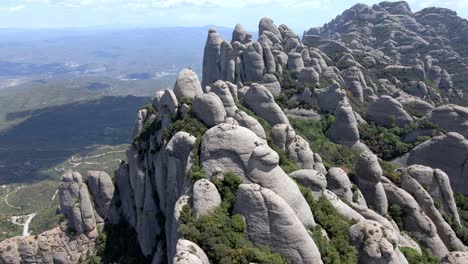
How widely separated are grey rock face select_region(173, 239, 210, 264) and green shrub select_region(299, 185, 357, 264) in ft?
29.9

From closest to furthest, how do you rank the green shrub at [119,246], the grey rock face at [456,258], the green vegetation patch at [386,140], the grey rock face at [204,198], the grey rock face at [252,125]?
the grey rock face at [204,198] < the grey rock face at [456,258] < the grey rock face at [252,125] < the green shrub at [119,246] < the green vegetation patch at [386,140]

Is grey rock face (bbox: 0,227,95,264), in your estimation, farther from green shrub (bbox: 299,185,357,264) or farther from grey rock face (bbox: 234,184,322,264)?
grey rock face (bbox: 234,184,322,264)

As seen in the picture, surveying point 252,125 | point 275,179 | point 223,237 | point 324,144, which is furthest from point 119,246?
point 324,144

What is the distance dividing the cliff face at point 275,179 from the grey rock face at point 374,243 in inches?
3.9

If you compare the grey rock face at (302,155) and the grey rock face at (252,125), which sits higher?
the grey rock face at (252,125)

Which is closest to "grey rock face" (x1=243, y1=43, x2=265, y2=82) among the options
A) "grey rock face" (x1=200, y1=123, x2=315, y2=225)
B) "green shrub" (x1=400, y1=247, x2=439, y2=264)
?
"grey rock face" (x1=200, y1=123, x2=315, y2=225)

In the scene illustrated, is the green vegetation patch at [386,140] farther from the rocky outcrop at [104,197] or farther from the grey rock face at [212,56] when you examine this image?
the rocky outcrop at [104,197]

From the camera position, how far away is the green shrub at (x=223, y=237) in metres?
26.2

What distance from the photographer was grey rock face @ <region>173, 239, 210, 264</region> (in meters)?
24.2

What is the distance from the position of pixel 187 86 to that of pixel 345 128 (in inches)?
1256

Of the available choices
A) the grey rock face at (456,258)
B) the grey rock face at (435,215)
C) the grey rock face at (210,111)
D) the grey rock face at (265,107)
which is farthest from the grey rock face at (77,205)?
the grey rock face at (456,258)

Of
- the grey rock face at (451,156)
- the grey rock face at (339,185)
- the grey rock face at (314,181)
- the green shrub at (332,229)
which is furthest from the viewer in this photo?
the grey rock face at (451,156)

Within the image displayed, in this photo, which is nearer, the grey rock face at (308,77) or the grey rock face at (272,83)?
the grey rock face at (272,83)

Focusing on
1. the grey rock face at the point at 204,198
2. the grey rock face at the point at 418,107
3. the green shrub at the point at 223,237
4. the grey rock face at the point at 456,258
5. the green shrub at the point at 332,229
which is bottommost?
the grey rock face at the point at 456,258
